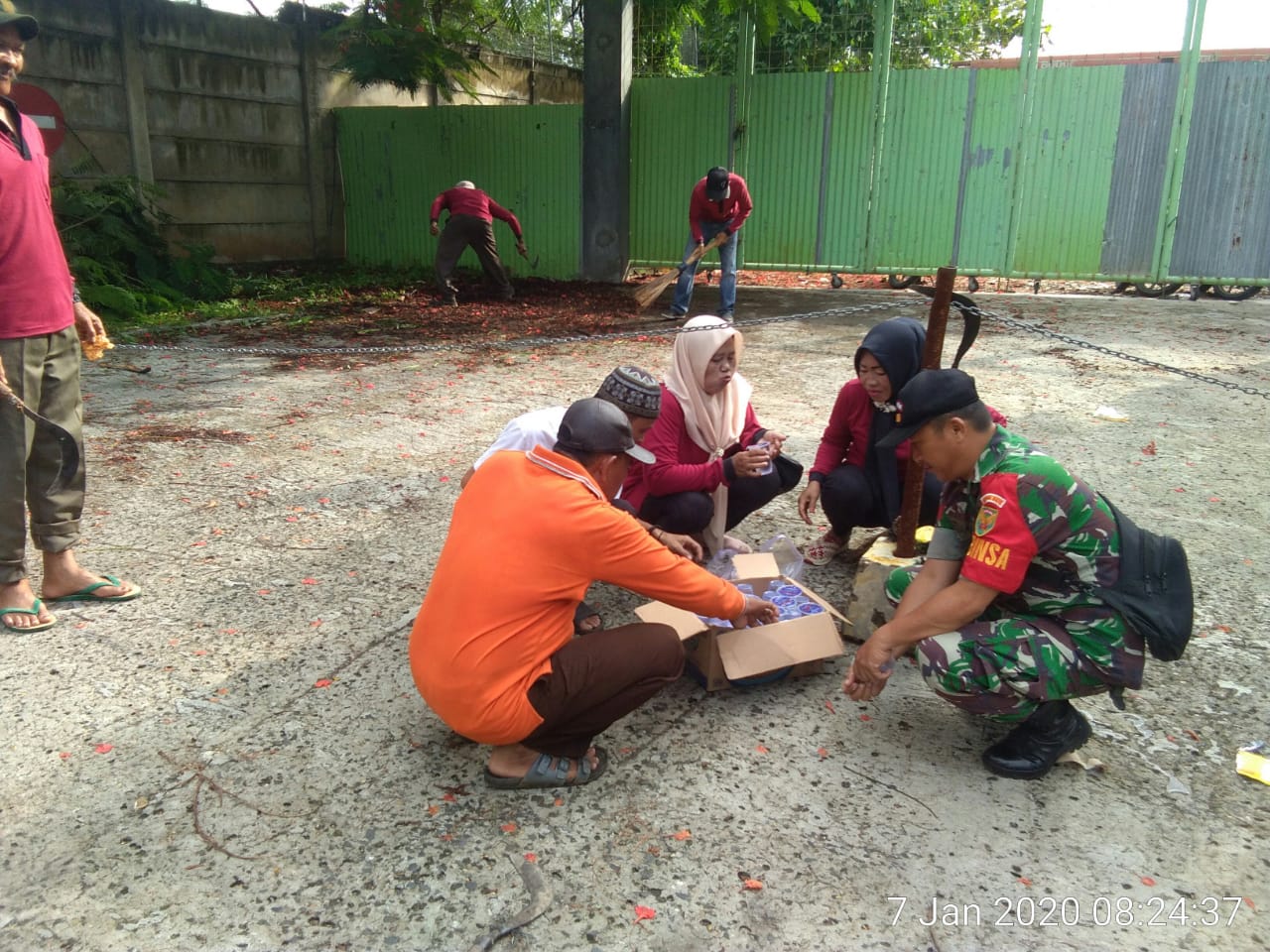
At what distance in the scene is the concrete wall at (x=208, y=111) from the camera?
34.3 feet

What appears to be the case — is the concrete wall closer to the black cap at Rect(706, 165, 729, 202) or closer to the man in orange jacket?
the black cap at Rect(706, 165, 729, 202)

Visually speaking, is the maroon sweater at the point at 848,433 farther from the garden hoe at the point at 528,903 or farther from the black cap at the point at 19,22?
the black cap at the point at 19,22

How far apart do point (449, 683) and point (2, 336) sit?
2.03 metres

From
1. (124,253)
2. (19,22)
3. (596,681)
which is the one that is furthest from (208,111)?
(596,681)

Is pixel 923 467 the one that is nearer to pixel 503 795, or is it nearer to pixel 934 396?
pixel 934 396

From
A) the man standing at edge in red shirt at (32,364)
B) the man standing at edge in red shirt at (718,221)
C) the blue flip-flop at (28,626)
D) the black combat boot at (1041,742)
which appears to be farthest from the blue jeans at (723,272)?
the black combat boot at (1041,742)

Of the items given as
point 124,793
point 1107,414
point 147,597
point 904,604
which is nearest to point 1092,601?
point 904,604

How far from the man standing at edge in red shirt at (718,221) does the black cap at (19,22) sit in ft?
23.0

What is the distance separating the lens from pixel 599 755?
2.62 m

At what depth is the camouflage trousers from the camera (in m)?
2.44

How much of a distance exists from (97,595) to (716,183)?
24.2 feet

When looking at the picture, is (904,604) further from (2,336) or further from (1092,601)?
(2,336)

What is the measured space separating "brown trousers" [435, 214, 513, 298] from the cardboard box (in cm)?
888

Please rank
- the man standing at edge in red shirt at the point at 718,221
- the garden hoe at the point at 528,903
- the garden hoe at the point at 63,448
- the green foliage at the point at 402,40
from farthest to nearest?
the green foliage at the point at 402,40, the man standing at edge in red shirt at the point at 718,221, the garden hoe at the point at 63,448, the garden hoe at the point at 528,903
